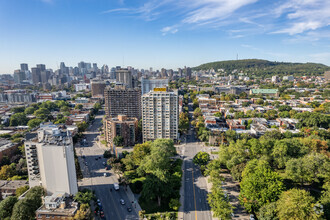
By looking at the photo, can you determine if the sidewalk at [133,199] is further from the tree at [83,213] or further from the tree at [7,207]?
the tree at [7,207]

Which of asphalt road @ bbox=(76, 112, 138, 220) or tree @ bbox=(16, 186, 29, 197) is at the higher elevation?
tree @ bbox=(16, 186, 29, 197)

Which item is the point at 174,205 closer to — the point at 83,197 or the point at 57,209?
the point at 83,197

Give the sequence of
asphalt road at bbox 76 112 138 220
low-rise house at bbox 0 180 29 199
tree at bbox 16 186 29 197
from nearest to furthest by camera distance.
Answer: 1. asphalt road at bbox 76 112 138 220
2. tree at bbox 16 186 29 197
3. low-rise house at bbox 0 180 29 199

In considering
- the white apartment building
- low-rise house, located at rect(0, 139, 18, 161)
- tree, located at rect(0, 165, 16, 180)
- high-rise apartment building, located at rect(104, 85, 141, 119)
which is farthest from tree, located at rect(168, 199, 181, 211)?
high-rise apartment building, located at rect(104, 85, 141, 119)

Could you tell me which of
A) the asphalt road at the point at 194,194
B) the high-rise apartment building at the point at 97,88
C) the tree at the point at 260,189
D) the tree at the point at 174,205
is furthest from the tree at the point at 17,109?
the tree at the point at 260,189

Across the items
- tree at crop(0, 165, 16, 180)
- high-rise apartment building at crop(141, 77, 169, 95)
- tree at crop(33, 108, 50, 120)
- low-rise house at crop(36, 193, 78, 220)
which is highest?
high-rise apartment building at crop(141, 77, 169, 95)

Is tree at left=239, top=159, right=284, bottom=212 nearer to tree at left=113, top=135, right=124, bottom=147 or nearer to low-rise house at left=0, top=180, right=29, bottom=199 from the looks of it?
tree at left=113, top=135, right=124, bottom=147

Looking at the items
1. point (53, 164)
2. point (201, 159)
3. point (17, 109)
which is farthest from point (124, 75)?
point (53, 164)

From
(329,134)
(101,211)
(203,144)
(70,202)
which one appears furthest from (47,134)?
(329,134)
